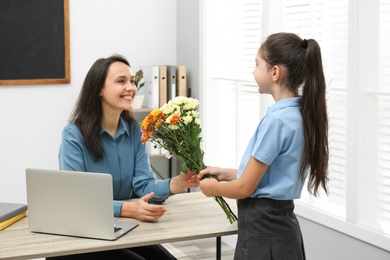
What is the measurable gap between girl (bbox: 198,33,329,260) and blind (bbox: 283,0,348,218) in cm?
112

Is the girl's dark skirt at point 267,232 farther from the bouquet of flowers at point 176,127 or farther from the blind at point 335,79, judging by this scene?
the blind at point 335,79

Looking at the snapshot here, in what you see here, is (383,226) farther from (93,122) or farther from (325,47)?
(93,122)

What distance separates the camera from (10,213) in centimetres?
239

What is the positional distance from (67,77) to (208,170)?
2670mm

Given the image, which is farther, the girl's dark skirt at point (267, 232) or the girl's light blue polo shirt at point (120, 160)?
the girl's light blue polo shirt at point (120, 160)

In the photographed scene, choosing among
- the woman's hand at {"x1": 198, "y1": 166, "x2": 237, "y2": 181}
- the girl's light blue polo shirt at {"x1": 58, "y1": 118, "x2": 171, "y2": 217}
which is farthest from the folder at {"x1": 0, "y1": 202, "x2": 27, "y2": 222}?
the woman's hand at {"x1": 198, "y1": 166, "x2": 237, "y2": 181}

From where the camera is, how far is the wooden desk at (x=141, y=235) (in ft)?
6.89

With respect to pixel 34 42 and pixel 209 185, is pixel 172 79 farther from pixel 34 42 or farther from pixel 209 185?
pixel 209 185

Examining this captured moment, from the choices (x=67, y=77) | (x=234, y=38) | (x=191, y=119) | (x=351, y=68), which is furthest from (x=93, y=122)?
(x=67, y=77)

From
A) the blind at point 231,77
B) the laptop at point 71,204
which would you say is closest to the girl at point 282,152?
the laptop at point 71,204

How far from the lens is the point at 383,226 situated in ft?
10.1

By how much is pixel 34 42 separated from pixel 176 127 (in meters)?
2.69

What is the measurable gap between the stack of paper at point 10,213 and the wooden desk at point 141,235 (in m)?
0.02

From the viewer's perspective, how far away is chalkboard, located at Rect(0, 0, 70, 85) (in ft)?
15.1
